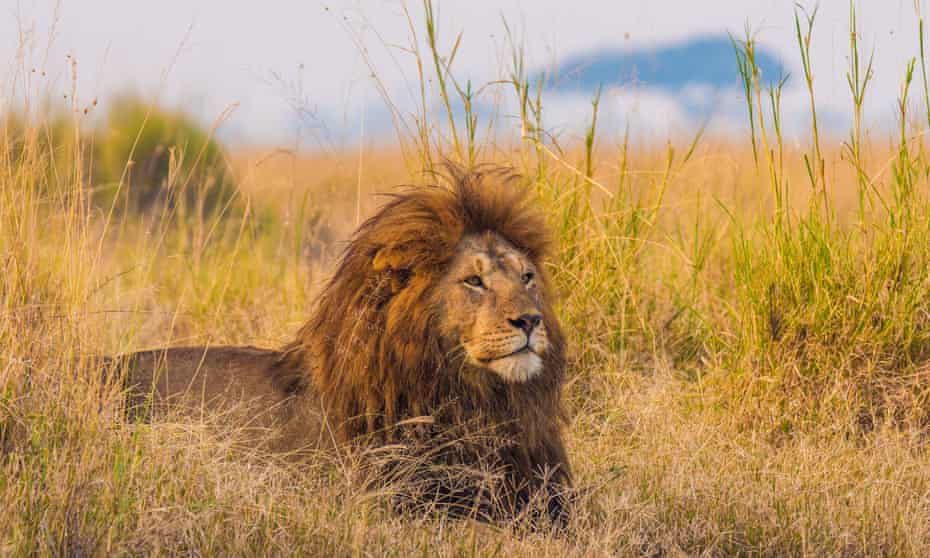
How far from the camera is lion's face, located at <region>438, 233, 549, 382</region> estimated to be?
12.1 ft

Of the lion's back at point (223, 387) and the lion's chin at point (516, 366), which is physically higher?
the lion's chin at point (516, 366)

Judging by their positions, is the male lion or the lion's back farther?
the lion's back

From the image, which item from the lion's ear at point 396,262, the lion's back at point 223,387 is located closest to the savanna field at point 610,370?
the lion's back at point 223,387

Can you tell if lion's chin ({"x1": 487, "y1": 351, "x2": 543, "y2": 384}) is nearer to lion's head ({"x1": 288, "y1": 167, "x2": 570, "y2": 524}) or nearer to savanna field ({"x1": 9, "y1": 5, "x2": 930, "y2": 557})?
lion's head ({"x1": 288, "y1": 167, "x2": 570, "y2": 524})

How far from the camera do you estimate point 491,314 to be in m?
3.70

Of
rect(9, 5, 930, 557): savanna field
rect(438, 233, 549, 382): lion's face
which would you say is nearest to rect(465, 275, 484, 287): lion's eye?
rect(438, 233, 549, 382): lion's face

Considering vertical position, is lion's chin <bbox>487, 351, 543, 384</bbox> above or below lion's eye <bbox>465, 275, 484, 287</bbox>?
below

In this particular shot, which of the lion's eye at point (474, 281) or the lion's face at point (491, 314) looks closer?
the lion's face at point (491, 314)

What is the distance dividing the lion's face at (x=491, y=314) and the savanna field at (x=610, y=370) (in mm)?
495

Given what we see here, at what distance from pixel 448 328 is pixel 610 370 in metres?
2.00

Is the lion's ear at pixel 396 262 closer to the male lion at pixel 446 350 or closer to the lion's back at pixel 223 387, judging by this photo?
the male lion at pixel 446 350

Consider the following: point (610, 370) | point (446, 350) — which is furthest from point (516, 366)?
point (610, 370)

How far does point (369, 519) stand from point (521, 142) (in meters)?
2.56

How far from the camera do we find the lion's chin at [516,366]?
12.1ft
